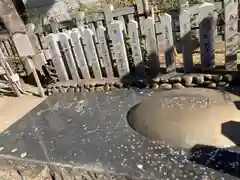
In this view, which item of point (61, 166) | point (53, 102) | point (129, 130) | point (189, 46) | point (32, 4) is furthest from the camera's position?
point (32, 4)

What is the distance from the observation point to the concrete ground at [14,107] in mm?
5305

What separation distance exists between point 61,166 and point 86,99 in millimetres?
2097

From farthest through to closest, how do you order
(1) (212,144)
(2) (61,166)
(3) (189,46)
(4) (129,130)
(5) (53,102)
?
(5) (53,102) → (3) (189,46) → (4) (129,130) → (2) (61,166) → (1) (212,144)

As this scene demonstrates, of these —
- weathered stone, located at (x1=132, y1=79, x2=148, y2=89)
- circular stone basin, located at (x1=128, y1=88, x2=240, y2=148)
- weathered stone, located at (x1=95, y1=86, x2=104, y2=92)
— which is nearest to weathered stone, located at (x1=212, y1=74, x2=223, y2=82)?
circular stone basin, located at (x1=128, y1=88, x2=240, y2=148)

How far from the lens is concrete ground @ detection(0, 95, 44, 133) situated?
5.31 metres

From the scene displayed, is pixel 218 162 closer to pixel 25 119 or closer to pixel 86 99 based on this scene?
pixel 86 99

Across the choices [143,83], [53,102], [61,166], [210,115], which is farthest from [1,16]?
[210,115]

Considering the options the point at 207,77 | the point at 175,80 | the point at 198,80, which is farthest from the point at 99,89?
the point at 207,77

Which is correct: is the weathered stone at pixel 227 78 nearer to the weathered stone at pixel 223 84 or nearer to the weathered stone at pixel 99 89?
the weathered stone at pixel 223 84

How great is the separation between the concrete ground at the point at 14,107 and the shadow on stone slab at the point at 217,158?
379cm

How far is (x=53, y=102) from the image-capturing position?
558 cm

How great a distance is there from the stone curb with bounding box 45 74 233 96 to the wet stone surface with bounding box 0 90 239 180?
200 millimetres

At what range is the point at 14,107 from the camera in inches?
235

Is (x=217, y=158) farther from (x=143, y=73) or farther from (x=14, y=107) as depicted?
(x=14, y=107)
